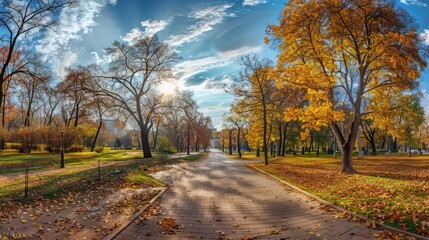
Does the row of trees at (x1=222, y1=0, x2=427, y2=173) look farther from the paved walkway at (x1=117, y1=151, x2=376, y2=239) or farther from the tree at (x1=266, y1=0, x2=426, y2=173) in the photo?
the paved walkway at (x1=117, y1=151, x2=376, y2=239)

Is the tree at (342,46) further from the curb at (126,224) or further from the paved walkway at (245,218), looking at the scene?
the curb at (126,224)

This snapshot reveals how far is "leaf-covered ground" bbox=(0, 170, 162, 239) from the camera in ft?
19.4

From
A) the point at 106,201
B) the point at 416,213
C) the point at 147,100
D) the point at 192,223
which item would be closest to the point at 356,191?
the point at 416,213

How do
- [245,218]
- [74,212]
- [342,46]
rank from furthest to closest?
[342,46], [74,212], [245,218]

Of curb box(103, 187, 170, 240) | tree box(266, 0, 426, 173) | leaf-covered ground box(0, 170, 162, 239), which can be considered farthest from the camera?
tree box(266, 0, 426, 173)

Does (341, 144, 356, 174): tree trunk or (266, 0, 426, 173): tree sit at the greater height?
(266, 0, 426, 173): tree

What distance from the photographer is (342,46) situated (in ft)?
55.4

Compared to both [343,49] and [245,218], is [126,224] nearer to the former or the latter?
[245,218]

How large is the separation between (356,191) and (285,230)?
5.58 metres

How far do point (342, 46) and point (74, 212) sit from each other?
16717 millimetres

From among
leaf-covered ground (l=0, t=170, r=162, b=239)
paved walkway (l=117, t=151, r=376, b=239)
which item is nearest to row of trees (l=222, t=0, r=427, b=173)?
paved walkway (l=117, t=151, r=376, b=239)

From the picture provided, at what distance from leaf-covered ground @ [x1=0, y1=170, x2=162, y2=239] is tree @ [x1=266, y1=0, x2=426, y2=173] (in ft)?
35.4

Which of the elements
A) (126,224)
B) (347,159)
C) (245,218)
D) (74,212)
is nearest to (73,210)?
(74,212)

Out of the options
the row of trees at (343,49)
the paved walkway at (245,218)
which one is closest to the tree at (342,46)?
the row of trees at (343,49)
